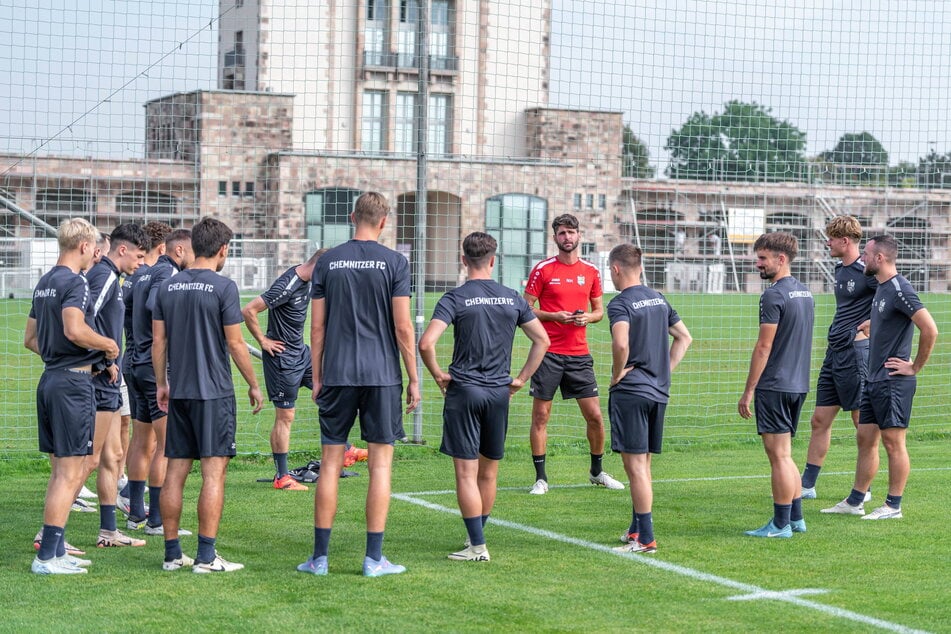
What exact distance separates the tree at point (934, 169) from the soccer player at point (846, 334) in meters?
6.52

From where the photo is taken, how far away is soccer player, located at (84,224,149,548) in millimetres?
7238

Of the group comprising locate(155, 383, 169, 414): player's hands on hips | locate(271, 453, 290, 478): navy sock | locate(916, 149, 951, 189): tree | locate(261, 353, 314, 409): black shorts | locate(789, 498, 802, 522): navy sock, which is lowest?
locate(271, 453, 290, 478): navy sock

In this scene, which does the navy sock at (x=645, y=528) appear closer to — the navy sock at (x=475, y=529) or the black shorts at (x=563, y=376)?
the navy sock at (x=475, y=529)

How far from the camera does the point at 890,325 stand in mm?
8344

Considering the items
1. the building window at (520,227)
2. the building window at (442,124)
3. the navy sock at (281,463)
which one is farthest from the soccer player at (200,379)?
the building window at (442,124)

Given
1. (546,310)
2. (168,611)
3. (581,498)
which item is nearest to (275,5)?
(546,310)

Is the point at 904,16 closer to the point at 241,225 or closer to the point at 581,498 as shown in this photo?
the point at 581,498

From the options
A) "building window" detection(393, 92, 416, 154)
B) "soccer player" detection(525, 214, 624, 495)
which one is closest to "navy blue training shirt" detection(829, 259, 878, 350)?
"soccer player" detection(525, 214, 624, 495)

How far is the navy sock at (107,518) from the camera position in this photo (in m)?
7.46

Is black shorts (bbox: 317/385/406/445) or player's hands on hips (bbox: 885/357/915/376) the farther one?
player's hands on hips (bbox: 885/357/915/376)

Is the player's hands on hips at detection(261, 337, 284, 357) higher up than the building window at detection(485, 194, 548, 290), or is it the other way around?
the building window at detection(485, 194, 548, 290)

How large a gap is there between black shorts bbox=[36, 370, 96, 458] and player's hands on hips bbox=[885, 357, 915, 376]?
5.47 m

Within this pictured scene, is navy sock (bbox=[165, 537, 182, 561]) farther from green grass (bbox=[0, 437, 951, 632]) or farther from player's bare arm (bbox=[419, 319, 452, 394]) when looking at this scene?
player's bare arm (bbox=[419, 319, 452, 394])

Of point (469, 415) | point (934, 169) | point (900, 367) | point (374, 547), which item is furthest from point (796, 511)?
point (934, 169)
